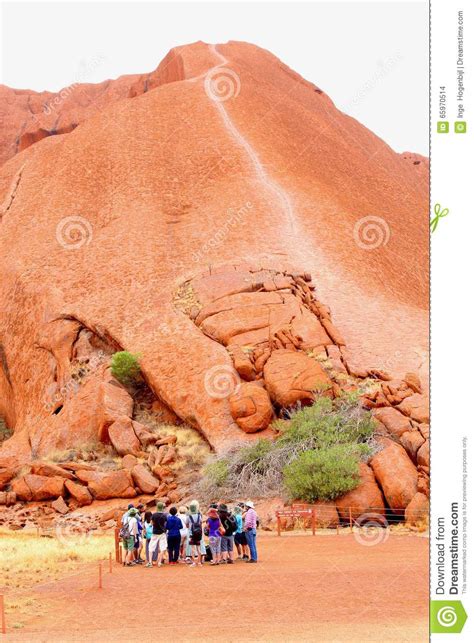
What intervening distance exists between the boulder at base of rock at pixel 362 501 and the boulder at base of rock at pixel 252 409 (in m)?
4.78

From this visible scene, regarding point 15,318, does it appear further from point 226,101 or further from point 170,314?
point 226,101

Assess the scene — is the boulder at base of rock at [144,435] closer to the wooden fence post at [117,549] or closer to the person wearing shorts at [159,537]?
the wooden fence post at [117,549]

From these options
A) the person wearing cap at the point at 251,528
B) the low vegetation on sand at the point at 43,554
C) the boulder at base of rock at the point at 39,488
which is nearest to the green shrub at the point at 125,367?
the boulder at base of rock at the point at 39,488

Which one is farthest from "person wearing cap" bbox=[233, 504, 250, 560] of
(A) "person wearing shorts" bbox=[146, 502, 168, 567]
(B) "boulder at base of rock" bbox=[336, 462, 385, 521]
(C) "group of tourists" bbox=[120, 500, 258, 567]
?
(B) "boulder at base of rock" bbox=[336, 462, 385, 521]

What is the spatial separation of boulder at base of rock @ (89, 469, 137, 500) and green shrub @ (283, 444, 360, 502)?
4.79 meters

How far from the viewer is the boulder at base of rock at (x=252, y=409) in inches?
1065

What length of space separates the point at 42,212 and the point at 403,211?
20.1m

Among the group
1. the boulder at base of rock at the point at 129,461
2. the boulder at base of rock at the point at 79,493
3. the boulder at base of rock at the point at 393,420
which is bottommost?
the boulder at base of rock at the point at 79,493

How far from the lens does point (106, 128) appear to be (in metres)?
47.9

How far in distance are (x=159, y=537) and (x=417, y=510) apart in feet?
22.6

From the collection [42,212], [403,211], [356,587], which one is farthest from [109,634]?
[403,211]

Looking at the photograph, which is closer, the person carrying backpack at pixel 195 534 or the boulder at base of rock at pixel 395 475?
the person carrying backpack at pixel 195 534
